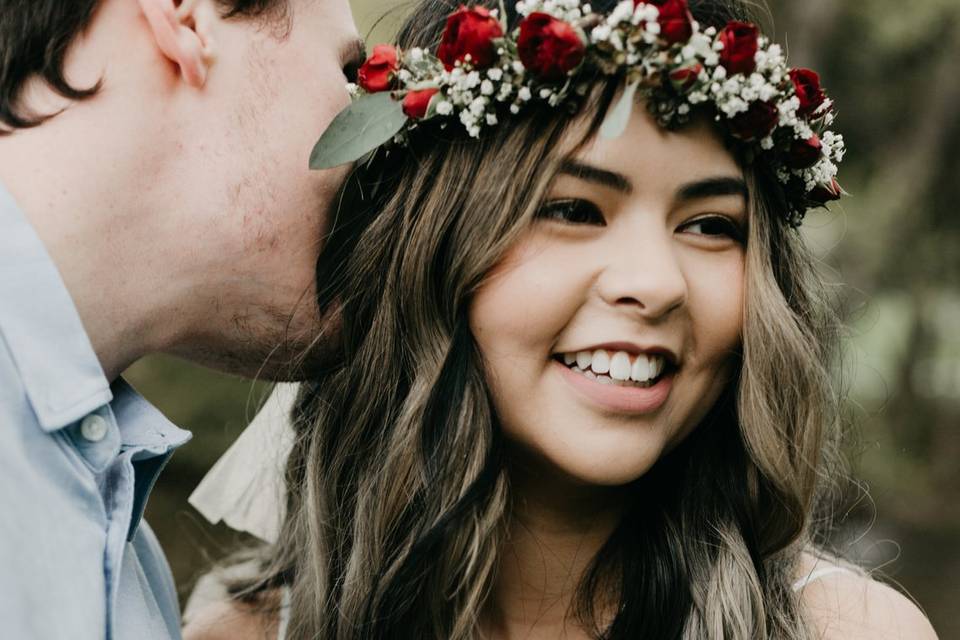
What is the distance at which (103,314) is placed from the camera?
104 inches

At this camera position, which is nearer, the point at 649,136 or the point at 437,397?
the point at 649,136

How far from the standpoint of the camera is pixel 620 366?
2.59 m

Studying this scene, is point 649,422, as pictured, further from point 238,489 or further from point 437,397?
point 238,489

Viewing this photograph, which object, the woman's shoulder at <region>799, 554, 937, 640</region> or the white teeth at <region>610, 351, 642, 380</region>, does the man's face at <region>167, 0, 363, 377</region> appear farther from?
the woman's shoulder at <region>799, 554, 937, 640</region>

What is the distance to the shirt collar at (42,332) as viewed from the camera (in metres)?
2.29

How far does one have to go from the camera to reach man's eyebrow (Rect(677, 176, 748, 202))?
8.46 ft

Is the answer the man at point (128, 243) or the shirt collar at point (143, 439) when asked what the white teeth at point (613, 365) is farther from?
the shirt collar at point (143, 439)

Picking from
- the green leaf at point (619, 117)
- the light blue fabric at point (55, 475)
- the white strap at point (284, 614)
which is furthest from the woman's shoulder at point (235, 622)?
the green leaf at point (619, 117)

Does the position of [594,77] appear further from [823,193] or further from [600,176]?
[823,193]

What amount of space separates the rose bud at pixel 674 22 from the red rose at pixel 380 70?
703 millimetres

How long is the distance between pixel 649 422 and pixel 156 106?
4.68ft

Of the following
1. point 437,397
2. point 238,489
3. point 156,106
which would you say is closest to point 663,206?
point 437,397

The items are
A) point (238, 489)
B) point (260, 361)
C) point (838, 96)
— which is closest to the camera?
point (260, 361)

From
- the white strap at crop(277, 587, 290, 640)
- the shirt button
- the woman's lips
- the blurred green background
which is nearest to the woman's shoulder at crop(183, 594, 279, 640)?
the white strap at crop(277, 587, 290, 640)
